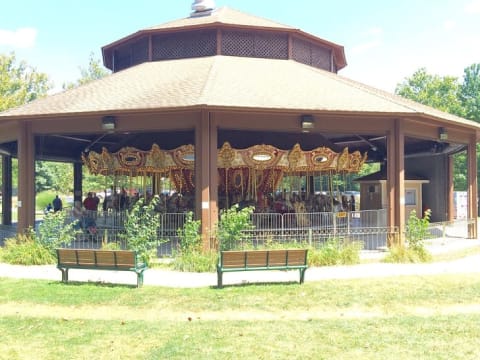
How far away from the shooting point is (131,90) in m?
16.2

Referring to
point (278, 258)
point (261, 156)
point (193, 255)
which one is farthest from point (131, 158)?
point (278, 258)

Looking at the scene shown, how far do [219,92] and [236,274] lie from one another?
20.5 feet

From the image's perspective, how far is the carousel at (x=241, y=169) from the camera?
56.1 feet

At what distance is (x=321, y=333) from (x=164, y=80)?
12.5 meters

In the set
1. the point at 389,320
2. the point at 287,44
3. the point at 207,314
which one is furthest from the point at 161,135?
the point at 389,320

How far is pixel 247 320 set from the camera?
755 cm

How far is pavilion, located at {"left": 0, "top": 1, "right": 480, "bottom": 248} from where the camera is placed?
13.9 m

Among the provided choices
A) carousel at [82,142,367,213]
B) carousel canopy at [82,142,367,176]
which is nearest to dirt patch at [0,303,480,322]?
carousel at [82,142,367,213]

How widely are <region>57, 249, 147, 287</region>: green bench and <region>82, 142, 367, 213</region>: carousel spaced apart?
7284mm

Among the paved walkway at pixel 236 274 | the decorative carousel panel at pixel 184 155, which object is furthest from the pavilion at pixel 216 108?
the paved walkway at pixel 236 274

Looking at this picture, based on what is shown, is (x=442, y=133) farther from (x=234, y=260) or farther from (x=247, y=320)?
(x=247, y=320)

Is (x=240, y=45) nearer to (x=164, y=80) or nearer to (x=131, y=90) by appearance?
(x=164, y=80)

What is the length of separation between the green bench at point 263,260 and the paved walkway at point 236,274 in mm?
400

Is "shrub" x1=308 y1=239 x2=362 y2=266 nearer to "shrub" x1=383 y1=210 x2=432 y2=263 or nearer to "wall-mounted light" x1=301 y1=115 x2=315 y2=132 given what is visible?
"shrub" x1=383 y1=210 x2=432 y2=263
